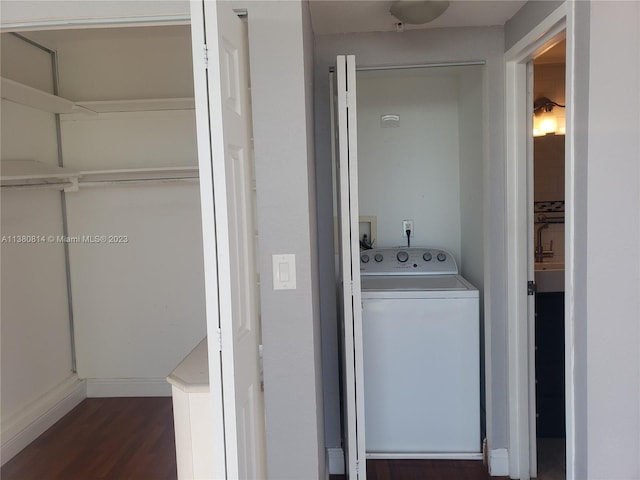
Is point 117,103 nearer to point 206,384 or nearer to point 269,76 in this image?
point 269,76

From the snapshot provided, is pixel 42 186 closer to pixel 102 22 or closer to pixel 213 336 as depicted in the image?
pixel 102 22

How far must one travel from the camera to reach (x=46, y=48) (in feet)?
11.4

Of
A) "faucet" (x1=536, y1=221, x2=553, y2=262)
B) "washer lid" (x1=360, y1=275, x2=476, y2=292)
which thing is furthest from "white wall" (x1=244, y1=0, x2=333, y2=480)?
"faucet" (x1=536, y1=221, x2=553, y2=262)

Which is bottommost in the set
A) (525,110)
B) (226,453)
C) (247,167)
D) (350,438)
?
(350,438)

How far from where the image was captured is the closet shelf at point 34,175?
2826 millimetres

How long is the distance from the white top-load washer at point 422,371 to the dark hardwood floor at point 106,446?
118 centimetres

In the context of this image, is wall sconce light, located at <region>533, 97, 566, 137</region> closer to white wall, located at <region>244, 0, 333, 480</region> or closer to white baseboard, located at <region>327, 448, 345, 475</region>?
white wall, located at <region>244, 0, 333, 480</region>

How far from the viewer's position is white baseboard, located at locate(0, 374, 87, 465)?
2.93 m

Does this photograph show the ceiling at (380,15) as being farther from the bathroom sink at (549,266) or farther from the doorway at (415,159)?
the bathroom sink at (549,266)

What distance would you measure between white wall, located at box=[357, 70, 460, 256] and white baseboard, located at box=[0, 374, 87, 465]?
94.0 inches
